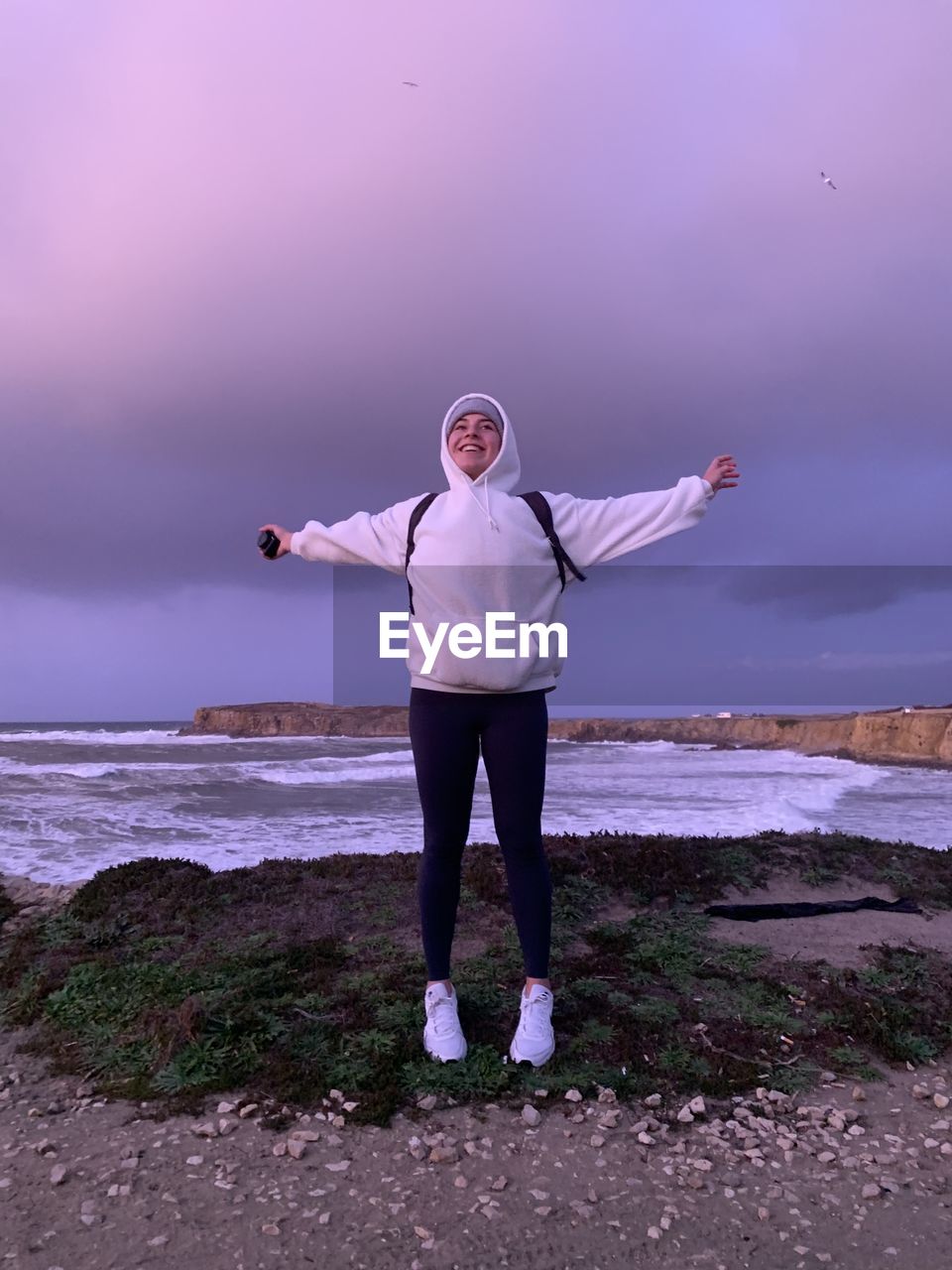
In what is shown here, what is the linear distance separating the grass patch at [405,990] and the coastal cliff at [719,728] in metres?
33.5

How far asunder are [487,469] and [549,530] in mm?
368

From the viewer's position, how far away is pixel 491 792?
3.07 meters

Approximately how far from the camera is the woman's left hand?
3.05 m

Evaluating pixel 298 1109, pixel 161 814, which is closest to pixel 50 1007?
pixel 298 1109

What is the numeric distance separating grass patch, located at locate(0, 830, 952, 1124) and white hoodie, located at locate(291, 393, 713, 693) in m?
1.50

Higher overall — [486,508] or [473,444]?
[473,444]

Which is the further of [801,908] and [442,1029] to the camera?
[801,908]

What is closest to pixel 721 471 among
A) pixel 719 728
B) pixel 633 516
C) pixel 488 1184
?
pixel 633 516

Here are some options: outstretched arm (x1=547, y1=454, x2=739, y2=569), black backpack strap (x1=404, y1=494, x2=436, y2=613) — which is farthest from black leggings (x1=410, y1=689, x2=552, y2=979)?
outstretched arm (x1=547, y1=454, x2=739, y2=569)

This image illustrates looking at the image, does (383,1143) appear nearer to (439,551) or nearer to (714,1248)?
(714,1248)

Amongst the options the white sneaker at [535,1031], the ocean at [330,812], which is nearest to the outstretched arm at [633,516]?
the white sneaker at [535,1031]

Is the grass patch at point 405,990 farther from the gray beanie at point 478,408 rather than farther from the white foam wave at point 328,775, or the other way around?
the white foam wave at point 328,775

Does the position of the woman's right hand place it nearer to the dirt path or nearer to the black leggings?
the black leggings

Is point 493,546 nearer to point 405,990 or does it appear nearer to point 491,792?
point 491,792
